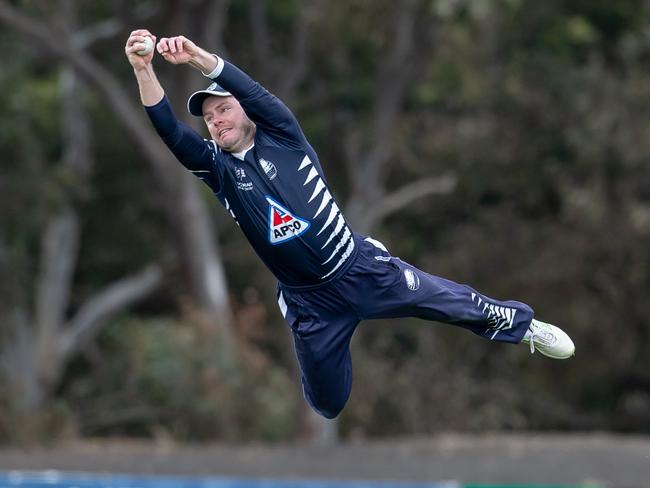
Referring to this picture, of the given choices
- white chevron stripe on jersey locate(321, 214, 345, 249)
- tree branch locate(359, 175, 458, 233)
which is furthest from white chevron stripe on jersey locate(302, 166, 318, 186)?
tree branch locate(359, 175, 458, 233)

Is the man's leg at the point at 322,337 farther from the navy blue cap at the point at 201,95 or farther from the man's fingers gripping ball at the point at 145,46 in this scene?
the man's fingers gripping ball at the point at 145,46

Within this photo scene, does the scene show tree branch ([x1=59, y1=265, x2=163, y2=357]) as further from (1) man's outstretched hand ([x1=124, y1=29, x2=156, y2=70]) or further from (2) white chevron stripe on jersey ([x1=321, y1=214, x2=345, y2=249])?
(1) man's outstretched hand ([x1=124, y1=29, x2=156, y2=70])

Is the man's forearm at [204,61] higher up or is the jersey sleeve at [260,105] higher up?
the man's forearm at [204,61]

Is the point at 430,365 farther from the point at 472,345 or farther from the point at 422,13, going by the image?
the point at 422,13

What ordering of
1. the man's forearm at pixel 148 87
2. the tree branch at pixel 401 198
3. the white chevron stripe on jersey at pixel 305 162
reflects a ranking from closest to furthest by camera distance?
the man's forearm at pixel 148 87, the white chevron stripe on jersey at pixel 305 162, the tree branch at pixel 401 198

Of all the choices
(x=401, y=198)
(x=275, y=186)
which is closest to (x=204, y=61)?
(x=275, y=186)

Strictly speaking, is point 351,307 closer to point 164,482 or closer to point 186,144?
point 186,144

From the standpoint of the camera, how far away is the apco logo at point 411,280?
734 centimetres

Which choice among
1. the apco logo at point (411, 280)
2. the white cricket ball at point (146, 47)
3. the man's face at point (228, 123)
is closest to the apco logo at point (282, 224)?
the man's face at point (228, 123)

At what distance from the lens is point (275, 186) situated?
690 cm

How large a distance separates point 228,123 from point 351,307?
3.96 feet

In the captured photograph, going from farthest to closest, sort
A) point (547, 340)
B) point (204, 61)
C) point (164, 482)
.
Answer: point (164, 482), point (547, 340), point (204, 61)

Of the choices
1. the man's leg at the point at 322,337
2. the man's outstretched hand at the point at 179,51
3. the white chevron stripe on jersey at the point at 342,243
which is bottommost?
the man's leg at the point at 322,337

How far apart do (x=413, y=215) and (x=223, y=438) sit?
274 inches
